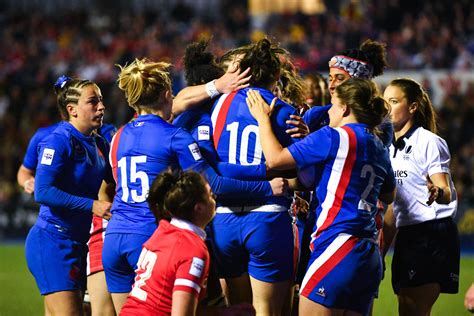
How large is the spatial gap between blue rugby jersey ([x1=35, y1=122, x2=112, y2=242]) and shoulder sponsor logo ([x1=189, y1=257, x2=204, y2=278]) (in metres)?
1.58

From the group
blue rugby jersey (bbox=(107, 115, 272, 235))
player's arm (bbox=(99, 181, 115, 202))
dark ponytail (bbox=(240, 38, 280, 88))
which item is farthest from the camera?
player's arm (bbox=(99, 181, 115, 202))

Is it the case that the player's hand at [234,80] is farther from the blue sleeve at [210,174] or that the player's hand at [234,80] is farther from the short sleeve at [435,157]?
the short sleeve at [435,157]

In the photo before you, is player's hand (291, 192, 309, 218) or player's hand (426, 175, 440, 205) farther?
player's hand (291, 192, 309, 218)

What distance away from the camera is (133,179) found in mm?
5461

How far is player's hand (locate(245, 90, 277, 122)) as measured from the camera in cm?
539

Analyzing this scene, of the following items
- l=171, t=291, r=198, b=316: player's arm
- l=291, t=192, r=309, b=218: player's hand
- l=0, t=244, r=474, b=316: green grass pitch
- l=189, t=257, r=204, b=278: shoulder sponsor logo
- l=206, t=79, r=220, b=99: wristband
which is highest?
l=206, t=79, r=220, b=99: wristband

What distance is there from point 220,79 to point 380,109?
1.07m

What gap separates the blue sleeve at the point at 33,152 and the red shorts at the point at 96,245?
1035mm

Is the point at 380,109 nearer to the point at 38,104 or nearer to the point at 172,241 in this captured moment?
the point at 172,241

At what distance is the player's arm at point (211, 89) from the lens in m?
5.62

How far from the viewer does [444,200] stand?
6.27m

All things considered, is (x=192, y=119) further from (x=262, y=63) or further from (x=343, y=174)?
(x=343, y=174)

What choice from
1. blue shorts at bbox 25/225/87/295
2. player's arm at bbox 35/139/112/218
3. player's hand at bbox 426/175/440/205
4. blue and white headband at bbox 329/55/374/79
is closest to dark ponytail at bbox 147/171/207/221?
player's arm at bbox 35/139/112/218

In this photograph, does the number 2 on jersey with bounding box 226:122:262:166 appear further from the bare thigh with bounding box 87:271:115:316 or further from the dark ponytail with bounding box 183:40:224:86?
the bare thigh with bounding box 87:271:115:316
